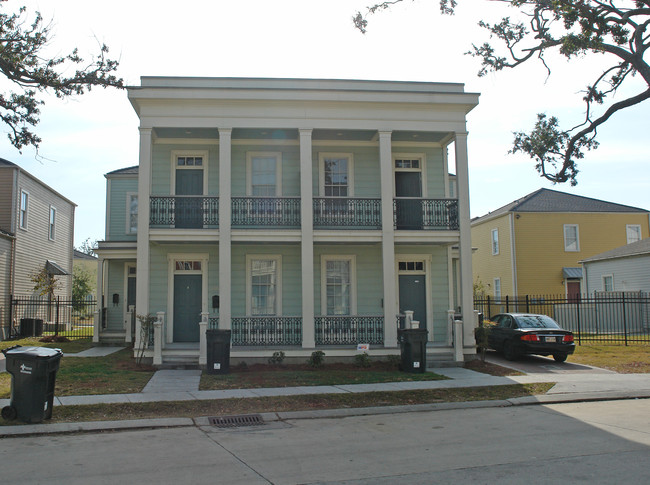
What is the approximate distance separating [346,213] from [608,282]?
18.4 m

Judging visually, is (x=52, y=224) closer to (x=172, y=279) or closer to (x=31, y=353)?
(x=172, y=279)

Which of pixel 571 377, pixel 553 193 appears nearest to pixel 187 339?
pixel 571 377

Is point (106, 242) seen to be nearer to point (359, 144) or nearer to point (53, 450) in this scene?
point (359, 144)

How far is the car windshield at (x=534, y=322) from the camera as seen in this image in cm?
1716

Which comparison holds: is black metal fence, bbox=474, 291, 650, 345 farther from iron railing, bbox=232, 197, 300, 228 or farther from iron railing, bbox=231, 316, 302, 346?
iron railing, bbox=232, 197, 300, 228

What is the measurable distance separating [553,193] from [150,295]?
86.8 ft

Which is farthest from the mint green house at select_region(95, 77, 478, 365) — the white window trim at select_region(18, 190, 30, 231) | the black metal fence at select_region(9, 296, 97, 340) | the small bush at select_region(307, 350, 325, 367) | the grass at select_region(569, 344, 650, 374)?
the white window trim at select_region(18, 190, 30, 231)

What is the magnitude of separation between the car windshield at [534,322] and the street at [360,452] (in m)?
7.64

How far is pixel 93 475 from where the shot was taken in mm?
6141

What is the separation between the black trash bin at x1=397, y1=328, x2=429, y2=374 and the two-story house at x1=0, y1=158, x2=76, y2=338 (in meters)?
17.3

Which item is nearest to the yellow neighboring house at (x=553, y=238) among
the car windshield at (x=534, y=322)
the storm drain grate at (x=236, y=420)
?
the car windshield at (x=534, y=322)

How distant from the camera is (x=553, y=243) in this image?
1251 inches

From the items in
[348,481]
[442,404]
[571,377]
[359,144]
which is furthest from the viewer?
[359,144]

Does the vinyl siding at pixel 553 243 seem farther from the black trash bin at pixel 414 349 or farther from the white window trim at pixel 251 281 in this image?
the black trash bin at pixel 414 349
